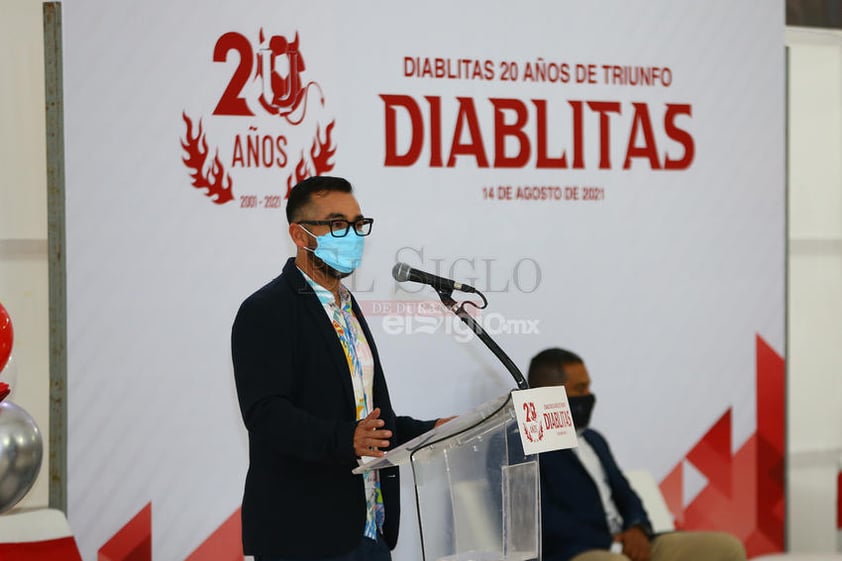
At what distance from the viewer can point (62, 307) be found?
3.54 metres

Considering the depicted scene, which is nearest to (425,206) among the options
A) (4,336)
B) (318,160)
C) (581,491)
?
(318,160)

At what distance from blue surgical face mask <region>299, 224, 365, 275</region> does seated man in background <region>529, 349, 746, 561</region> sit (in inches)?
41.3

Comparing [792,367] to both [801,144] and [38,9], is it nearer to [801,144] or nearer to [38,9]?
[801,144]

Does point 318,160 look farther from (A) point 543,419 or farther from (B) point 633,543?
(B) point 633,543

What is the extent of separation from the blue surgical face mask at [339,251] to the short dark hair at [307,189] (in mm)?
136

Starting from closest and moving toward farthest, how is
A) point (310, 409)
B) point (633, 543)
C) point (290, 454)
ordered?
point (290, 454) < point (310, 409) < point (633, 543)

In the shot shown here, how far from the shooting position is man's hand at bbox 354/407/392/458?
9.32 ft

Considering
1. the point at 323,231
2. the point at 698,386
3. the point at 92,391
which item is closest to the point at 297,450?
the point at 323,231

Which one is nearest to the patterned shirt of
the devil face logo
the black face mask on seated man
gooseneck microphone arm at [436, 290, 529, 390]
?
gooseneck microphone arm at [436, 290, 529, 390]

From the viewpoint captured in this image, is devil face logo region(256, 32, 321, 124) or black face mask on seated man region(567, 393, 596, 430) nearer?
devil face logo region(256, 32, 321, 124)

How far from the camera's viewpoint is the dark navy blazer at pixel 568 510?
395 centimetres

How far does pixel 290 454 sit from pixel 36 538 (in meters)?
1.02

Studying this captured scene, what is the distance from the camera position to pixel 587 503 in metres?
4.04

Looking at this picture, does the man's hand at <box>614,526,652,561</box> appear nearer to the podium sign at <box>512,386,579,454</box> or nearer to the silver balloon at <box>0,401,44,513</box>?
the podium sign at <box>512,386,579,454</box>
